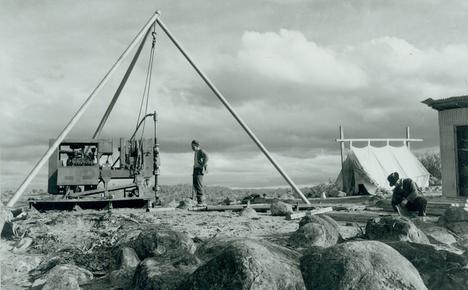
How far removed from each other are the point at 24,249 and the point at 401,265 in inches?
290

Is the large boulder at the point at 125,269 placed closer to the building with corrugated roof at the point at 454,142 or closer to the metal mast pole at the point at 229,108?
the metal mast pole at the point at 229,108

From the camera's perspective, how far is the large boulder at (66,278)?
6705 mm

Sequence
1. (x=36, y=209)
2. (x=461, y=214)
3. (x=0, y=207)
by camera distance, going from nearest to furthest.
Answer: (x=0, y=207) → (x=461, y=214) → (x=36, y=209)

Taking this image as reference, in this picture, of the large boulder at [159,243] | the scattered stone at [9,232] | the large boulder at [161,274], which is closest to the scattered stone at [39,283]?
the large boulder at [159,243]

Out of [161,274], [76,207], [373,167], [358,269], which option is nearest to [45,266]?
[161,274]

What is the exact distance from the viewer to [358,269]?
465cm

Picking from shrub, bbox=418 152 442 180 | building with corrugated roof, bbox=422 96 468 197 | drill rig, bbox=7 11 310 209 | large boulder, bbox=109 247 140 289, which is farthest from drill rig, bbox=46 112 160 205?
shrub, bbox=418 152 442 180

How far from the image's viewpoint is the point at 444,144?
18906mm

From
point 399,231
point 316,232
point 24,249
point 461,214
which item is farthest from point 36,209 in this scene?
point 461,214

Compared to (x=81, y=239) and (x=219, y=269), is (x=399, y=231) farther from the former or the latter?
(x=81, y=239)

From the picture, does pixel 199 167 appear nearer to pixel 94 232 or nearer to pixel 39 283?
pixel 94 232

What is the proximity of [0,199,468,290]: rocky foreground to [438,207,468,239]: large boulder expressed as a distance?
2cm

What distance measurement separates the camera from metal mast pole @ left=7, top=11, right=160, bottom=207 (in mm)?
10734

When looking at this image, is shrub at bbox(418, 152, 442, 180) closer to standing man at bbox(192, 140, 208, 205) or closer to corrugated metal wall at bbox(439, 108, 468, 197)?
corrugated metal wall at bbox(439, 108, 468, 197)
